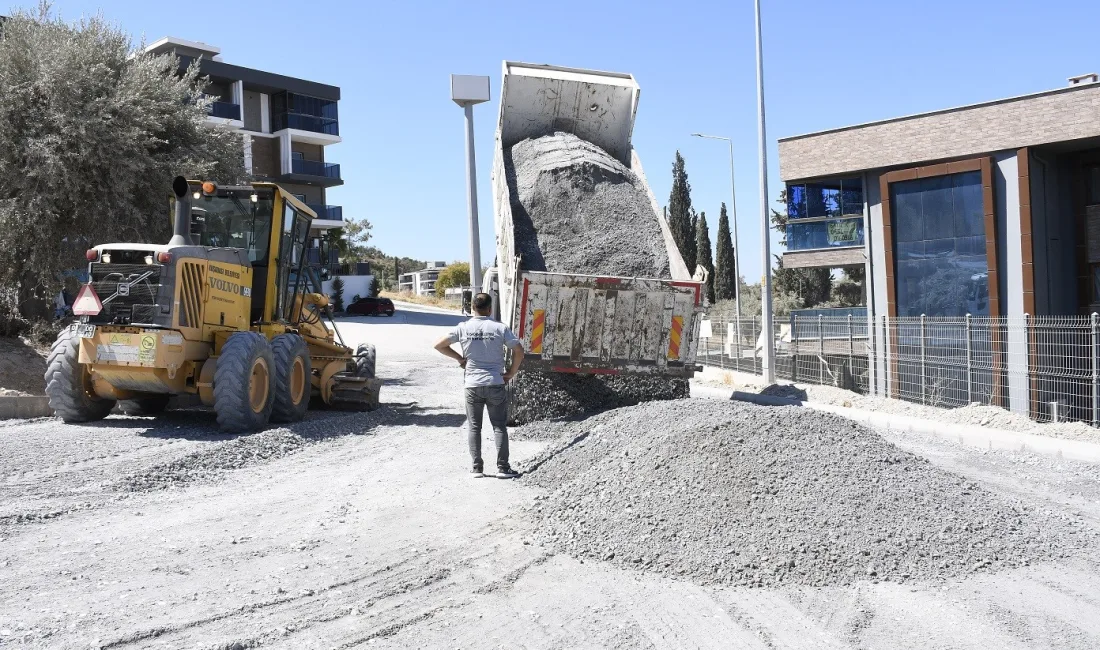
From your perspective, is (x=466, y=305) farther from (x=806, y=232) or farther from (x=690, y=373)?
(x=806, y=232)

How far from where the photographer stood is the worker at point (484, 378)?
7168 millimetres

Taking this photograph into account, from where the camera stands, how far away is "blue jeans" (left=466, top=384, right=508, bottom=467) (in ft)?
23.4

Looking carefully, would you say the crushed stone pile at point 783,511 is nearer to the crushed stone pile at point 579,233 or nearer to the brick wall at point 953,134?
the crushed stone pile at point 579,233

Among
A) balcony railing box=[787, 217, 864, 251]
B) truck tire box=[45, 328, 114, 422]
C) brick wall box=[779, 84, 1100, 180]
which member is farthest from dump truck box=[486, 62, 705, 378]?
balcony railing box=[787, 217, 864, 251]

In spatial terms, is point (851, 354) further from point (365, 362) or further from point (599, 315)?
point (365, 362)

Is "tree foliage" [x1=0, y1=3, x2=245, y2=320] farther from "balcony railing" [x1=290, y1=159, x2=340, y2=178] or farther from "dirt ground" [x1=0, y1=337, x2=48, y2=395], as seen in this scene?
"balcony railing" [x1=290, y1=159, x2=340, y2=178]

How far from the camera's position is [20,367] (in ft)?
44.4

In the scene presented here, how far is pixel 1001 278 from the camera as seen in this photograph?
19.5 m

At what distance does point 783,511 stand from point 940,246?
1740 centimetres

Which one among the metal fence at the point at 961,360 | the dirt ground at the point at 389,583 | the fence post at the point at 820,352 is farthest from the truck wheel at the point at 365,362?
the fence post at the point at 820,352

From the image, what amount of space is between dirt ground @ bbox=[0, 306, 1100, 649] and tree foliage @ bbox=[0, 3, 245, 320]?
7215mm

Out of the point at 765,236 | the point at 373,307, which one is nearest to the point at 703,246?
the point at 373,307

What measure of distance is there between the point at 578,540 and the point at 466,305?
20.9ft

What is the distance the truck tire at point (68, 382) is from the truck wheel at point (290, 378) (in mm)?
2045
